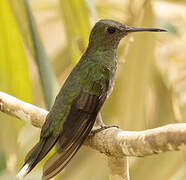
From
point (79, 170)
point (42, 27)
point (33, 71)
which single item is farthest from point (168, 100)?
point (42, 27)

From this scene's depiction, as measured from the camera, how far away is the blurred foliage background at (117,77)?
216 centimetres

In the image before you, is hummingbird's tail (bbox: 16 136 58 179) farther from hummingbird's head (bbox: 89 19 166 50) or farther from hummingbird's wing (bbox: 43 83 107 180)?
hummingbird's head (bbox: 89 19 166 50)

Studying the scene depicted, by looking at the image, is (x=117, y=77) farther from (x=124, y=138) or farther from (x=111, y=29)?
(x=124, y=138)

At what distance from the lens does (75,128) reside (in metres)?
1.72

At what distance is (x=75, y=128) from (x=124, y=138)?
0.38m

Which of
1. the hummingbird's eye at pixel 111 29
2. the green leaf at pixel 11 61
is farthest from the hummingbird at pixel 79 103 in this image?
the green leaf at pixel 11 61

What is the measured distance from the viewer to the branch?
3.85ft

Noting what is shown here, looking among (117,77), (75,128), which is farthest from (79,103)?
(117,77)

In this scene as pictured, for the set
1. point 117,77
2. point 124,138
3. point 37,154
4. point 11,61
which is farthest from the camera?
point 117,77

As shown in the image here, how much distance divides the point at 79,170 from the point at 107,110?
0.32 metres

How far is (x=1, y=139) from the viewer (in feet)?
7.85

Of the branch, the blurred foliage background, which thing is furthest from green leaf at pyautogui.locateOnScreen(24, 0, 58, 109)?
the branch

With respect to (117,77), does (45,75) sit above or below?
above

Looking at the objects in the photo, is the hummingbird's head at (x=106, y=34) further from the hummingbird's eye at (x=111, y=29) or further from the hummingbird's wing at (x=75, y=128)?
the hummingbird's wing at (x=75, y=128)
